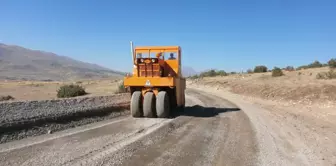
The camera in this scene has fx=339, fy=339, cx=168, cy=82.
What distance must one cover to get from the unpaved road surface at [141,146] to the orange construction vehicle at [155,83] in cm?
190

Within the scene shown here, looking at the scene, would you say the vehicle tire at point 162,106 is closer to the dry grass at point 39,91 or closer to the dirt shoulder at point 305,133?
the dirt shoulder at point 305,133

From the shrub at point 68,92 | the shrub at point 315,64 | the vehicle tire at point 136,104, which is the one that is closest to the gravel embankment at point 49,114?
the vehicle tire at point 136,104

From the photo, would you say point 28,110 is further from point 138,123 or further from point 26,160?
point 26,160

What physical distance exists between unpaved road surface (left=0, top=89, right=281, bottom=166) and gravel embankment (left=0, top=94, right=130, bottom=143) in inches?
28.6

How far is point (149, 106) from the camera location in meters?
13.7

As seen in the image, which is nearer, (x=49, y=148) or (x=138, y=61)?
(x=49, y=148)

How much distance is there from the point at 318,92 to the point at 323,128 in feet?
30.6

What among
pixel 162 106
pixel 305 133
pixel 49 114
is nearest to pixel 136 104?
pixel 162 106

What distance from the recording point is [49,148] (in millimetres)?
8039

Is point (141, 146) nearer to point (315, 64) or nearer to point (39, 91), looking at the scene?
point (39, 91)

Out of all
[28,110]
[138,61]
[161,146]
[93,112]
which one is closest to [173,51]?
[138,61]

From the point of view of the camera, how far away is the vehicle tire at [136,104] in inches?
544

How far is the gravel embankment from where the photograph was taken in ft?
32.5

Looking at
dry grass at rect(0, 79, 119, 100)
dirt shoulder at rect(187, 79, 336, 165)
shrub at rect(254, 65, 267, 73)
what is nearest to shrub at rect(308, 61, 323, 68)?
shrub at rect(254, 65, 267, 73)
